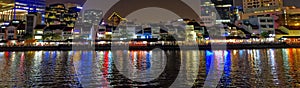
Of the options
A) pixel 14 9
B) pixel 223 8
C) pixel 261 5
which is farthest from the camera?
pixel 223 8

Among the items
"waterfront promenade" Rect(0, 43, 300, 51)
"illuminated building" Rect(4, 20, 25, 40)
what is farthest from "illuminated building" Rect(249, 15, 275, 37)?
"illuminated building" Rect(4, 20, 25, 40)

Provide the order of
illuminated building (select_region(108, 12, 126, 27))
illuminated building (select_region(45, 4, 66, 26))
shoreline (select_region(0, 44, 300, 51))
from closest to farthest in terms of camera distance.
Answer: shoreline (select_region(0, 44, 300, 51)) < illuminated building (select_region(45, 4, 66, 26)) < illuminated building (select_region(108, 12, 126, 27))

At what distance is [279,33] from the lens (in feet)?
311

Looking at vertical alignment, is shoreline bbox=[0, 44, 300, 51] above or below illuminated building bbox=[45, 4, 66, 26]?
below

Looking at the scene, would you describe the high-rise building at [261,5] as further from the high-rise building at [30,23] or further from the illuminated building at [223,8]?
the high-rise building at [30,23]

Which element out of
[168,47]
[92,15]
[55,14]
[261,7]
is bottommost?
[168,47]

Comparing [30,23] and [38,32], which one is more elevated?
[30,23]

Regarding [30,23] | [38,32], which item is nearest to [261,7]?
[38,32]

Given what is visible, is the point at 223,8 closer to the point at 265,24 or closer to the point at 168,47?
the point at 265,24

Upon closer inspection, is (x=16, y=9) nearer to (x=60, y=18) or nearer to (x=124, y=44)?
(x=60, y=18)

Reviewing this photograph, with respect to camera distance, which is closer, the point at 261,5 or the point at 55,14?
the point at 261,5

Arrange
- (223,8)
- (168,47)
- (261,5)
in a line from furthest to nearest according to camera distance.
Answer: (223,8) → (261,5) → (168,47)

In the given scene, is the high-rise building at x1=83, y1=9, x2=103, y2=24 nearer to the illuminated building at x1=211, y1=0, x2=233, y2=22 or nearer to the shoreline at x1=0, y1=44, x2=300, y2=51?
the illuminated building at x1=211, y1=0, x2=233, y2=22

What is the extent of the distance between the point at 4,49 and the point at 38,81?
2744 inches
